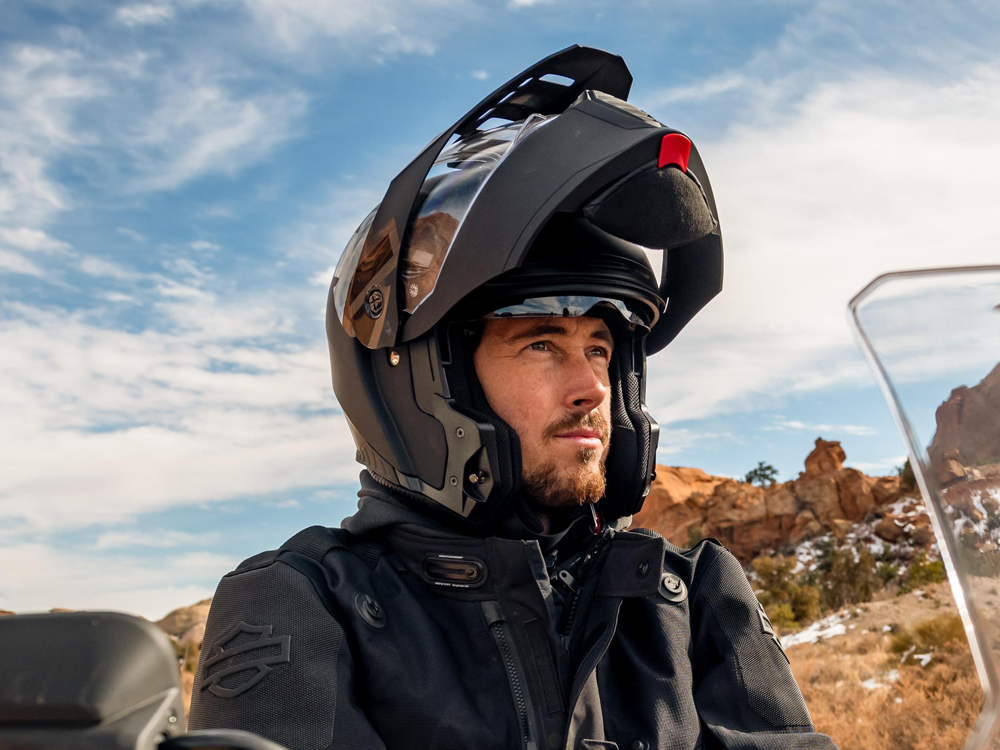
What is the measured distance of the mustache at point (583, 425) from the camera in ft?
7.63

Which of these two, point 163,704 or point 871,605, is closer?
point 163,704

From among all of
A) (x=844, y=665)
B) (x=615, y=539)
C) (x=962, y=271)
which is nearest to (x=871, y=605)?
(x=844, y=665)

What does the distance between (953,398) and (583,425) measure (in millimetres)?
1430

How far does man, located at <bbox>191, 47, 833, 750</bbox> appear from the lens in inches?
74.8

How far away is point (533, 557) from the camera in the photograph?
2.04 metres

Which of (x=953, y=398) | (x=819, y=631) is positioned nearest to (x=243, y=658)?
(x=953, y=398)

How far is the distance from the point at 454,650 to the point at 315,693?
0.36 meters

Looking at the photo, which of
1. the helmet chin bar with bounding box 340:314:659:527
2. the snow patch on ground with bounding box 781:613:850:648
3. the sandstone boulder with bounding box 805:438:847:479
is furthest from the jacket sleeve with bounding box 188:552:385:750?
the sandstone boulder with bounding box 805:438:847:479


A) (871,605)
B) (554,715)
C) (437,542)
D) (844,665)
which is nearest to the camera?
(554,715)

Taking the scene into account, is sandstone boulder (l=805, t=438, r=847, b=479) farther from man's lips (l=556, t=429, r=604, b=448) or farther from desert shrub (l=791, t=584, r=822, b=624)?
man's lips (l=556, t=429, r=604, b=448)

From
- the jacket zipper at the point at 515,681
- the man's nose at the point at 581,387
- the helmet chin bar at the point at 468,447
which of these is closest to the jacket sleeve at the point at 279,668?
the jacket zipper at the point at 515,681

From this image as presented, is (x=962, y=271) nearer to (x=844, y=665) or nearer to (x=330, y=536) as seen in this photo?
(x=330, y=536)

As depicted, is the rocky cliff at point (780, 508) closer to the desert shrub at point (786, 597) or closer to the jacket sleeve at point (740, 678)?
the desert shrub at point (786, 597)

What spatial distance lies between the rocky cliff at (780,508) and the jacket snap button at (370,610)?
22.7 metres
